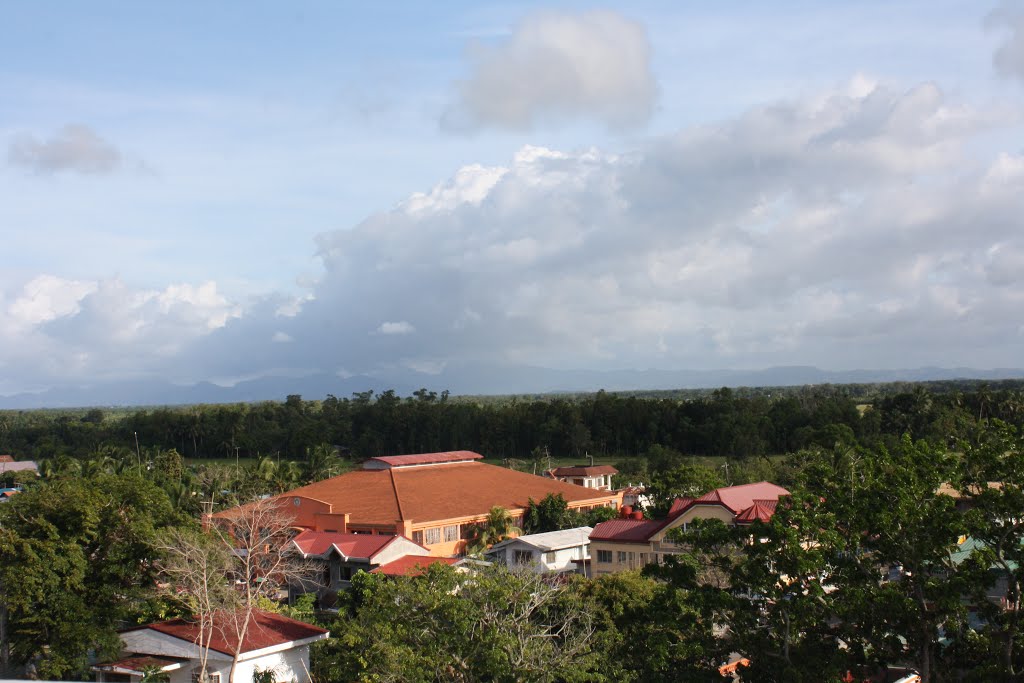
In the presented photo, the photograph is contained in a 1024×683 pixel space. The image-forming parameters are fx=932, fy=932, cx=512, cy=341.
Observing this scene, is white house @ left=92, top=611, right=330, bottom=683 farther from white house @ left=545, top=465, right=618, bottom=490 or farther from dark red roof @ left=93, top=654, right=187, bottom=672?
white house @ left=545, top=465, right=618, bottom=490

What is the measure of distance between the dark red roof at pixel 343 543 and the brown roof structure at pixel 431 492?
433 cm

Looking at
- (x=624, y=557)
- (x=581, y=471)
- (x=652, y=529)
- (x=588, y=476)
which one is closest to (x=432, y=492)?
(x=624, y=557)

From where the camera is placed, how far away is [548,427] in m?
118

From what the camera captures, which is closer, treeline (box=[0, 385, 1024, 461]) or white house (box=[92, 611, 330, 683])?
white house (box=[92, 611, 330, 683])

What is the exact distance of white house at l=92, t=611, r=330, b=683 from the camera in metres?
29.8

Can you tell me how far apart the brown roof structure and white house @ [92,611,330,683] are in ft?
78.4

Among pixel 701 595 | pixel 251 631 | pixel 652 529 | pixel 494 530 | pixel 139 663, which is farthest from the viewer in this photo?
pixel 494 530

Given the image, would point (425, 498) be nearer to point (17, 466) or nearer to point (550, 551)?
point (550, 551)

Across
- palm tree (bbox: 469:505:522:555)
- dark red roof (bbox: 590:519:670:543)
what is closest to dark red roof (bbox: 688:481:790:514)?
dark red roof (bbox: 590:519:670:543)

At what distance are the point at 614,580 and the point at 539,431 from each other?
85927mm

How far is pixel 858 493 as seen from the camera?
69.0 feet

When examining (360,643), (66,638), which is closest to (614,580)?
(360,643)

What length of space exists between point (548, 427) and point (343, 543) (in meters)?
69.1

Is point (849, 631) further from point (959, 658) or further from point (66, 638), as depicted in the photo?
point (66, 638)
